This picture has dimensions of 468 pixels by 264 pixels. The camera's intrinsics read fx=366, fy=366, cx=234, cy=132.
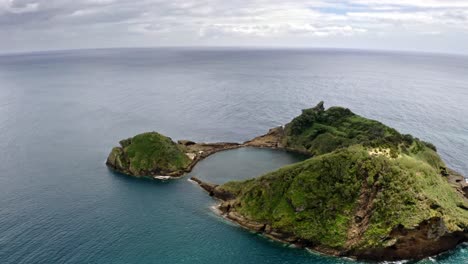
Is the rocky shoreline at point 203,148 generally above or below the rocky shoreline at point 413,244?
above

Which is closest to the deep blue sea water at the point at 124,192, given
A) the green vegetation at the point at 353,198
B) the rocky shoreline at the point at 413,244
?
the rocky shoreline at the point at 413,244

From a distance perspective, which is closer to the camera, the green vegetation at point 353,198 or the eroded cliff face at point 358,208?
the eroded cliff face at point 358,208

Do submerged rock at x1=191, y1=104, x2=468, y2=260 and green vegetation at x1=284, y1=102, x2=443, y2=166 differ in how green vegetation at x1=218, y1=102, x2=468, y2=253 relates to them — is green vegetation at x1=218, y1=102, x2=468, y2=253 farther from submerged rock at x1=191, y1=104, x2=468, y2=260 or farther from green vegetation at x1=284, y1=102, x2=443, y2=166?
green vegetation at x1=284, y1=102, x2=443, y2=166

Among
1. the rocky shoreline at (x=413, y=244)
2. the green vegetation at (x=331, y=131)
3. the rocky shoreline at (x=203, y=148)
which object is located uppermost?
the green vegetation at (x=331, y=131)

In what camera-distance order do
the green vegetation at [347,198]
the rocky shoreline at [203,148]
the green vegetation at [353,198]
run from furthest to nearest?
the rocky shoreline at [203,148], the green vegetation at [347,198], the green vegetation at [353,198]

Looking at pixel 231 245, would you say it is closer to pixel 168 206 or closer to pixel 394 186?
pixel 168 206

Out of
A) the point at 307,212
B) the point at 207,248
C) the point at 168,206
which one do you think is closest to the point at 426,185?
the point at 307,212

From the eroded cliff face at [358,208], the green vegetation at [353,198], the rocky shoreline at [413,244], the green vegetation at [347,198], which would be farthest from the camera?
the green vegetation at [347,198]

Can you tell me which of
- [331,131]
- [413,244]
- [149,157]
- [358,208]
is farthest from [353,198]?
[149,157]

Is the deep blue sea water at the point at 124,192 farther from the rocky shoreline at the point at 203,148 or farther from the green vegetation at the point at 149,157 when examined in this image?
the green vegetation at the point at 149,157

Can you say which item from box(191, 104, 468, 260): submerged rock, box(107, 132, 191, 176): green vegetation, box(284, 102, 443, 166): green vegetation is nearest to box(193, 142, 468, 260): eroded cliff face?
box(191, 104, 468, 260): submerged rock
